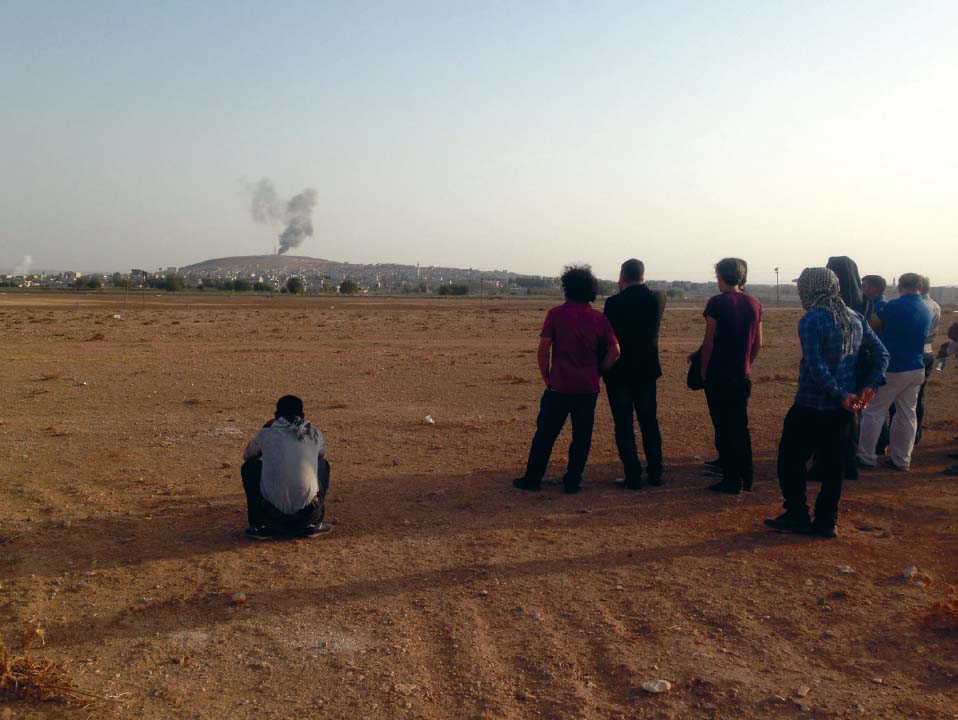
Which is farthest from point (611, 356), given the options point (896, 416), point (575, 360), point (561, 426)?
point (896, 416)

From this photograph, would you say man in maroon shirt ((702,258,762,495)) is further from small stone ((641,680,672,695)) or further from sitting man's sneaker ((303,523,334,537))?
small stone ((641,680,672,695))

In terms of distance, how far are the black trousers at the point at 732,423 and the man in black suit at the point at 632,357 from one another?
545 millimetres

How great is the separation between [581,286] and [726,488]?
2.23m

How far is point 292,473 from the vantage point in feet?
19.3

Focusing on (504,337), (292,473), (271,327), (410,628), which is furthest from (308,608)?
(271,327)

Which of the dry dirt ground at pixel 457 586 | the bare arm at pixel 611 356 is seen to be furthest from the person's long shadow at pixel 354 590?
the bare arm at pixel 611 356

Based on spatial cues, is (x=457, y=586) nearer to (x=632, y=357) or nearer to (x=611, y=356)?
(x=611, y=356)

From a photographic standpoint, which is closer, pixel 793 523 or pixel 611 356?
pixel 793 523

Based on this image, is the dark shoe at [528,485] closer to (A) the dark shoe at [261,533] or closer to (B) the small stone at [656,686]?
(A) the dark shoe at [261,533]

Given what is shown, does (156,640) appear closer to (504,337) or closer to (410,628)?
(410,628)

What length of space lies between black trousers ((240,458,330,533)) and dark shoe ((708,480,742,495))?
356 centimetres

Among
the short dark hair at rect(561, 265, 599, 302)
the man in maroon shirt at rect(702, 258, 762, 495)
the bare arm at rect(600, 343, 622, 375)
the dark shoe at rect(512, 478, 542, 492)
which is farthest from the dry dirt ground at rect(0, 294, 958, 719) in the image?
the short dark hair at rect(561, 265, 599, 302)

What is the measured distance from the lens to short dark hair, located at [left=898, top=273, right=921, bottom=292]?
8.28m

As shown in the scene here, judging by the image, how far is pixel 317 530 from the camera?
618cm
